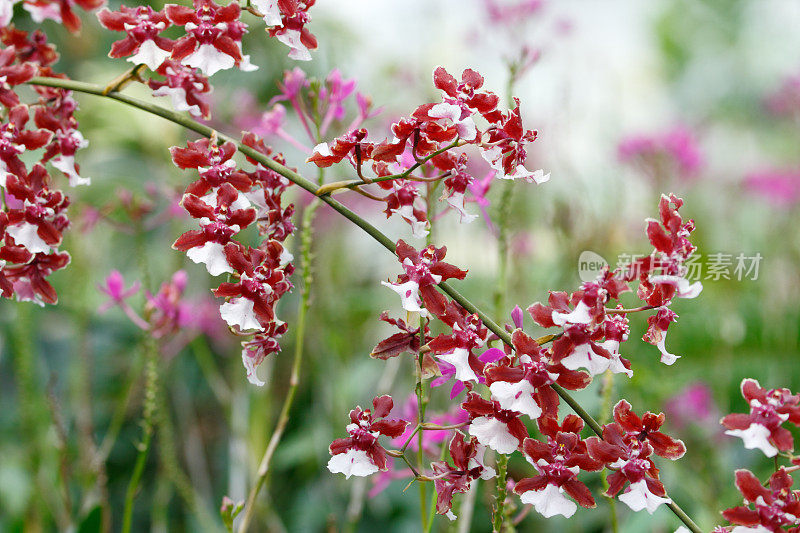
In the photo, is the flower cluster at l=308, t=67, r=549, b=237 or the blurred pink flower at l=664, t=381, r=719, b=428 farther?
the blurred pink flower at l=664, t=381, r=719, b=428

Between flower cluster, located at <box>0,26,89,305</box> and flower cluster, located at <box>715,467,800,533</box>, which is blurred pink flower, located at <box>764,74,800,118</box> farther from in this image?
flower cluster, located at <box>0,26,89,305</box>

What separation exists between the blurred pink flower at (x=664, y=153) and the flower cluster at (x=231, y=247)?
49.7 inches

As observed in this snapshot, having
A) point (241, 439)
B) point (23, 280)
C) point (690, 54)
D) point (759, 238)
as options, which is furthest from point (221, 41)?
point (690, 54)

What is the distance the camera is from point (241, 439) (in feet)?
3.42

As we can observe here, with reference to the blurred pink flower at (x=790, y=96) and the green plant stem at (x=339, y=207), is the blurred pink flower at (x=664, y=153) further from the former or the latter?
the green plant stem at (x=339, y=207)

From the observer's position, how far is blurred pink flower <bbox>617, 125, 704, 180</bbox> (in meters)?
1.51

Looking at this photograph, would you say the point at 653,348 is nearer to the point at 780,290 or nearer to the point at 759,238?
the point at 780,290

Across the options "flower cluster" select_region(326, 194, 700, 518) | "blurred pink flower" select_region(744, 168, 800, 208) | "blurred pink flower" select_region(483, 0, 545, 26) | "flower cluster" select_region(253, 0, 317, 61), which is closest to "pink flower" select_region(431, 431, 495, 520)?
"flower cluster" select_region(326, 194, 700, 518)

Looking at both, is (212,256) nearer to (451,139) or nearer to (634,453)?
(451,139)

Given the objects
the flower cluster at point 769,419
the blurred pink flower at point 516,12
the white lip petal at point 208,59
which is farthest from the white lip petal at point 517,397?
the blurred pink flower at point 516,12

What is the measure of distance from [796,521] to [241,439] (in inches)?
32.6

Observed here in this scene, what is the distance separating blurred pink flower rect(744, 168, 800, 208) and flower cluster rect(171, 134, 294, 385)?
1.53 meters

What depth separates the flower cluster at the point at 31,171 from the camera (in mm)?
380

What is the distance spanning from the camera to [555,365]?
0.35 meters
